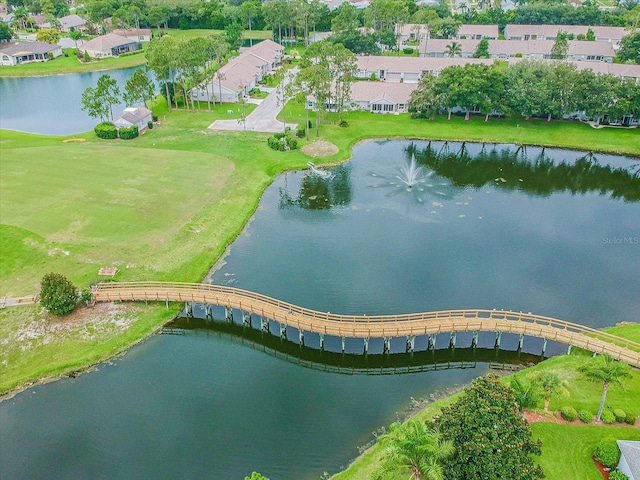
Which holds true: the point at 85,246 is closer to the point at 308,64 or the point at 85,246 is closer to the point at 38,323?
the point at 38,323

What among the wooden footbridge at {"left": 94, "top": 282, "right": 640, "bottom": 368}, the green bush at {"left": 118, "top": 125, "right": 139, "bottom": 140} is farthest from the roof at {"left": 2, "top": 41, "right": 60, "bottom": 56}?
the wooden footbridge at {"left": 94, "top": 282, "right": 640, "bottom": 368}

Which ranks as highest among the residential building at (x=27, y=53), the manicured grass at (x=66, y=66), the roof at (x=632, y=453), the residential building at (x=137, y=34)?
the residential building at (x=137, y=34)

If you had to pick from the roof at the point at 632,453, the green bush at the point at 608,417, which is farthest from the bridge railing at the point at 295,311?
the roof at the point at 632,453

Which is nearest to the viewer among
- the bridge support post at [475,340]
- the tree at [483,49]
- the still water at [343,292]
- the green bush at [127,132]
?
the still water at [343,292]

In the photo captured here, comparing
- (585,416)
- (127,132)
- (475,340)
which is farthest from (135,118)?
(585,416)

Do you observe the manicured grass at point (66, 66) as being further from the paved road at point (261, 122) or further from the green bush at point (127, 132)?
the green bush at point (127, 132)

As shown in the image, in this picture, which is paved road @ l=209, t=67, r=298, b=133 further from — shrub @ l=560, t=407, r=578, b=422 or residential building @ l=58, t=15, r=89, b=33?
residential building @ l=58, t=15, r=89, b=33

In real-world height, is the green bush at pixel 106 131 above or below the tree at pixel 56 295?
above
